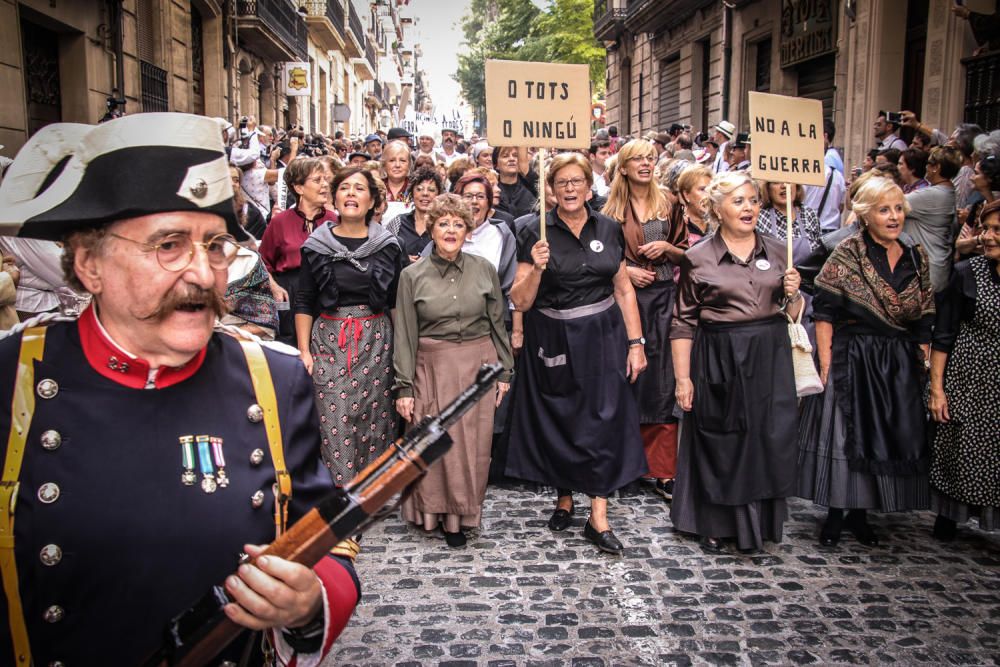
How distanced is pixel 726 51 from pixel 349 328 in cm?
1762

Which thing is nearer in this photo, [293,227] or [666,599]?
[666,599]

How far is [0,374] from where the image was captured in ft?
5.52

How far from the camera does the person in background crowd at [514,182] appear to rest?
8039 millimetres

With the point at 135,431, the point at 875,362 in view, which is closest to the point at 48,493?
the point at 135,431

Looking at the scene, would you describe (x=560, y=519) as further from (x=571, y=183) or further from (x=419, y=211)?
(x=419, y=211)

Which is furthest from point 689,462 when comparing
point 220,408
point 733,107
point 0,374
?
point 733,107

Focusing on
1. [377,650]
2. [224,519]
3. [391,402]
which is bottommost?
[377,650]

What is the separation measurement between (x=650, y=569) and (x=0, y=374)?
3.74 meters

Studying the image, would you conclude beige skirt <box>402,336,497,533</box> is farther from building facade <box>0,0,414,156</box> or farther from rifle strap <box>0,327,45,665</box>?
building facade <box>0,0,414,156</box>

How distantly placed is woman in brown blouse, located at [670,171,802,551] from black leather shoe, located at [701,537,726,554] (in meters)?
0.01

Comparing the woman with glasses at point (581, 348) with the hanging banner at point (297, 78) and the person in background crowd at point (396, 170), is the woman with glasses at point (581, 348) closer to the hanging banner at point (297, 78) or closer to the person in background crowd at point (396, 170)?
the person in background crowd at point (396, 170)

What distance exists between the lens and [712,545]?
505cm

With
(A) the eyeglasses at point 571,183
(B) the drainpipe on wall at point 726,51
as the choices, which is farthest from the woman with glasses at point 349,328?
(B) the drainpipe on wall at point 726,51

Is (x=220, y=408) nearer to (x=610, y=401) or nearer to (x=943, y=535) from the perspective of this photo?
(x=610, y=401)
